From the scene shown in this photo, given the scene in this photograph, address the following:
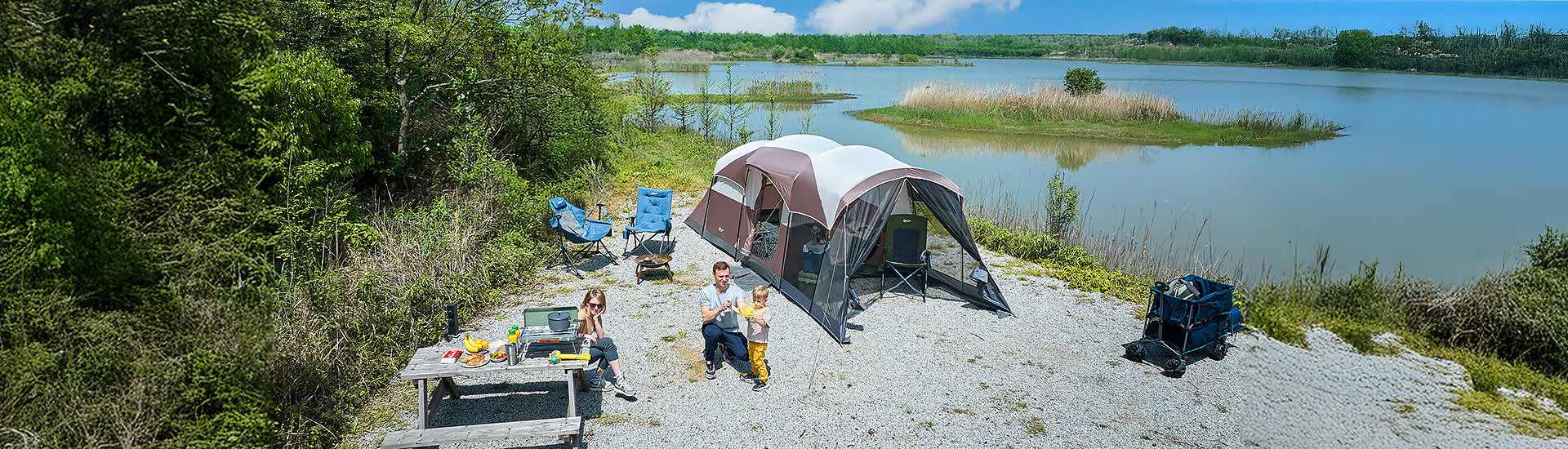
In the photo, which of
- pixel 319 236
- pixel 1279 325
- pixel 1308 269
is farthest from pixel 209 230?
pixel 1308 269

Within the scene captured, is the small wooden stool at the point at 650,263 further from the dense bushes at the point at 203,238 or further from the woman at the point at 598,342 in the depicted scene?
the woman at the point at 598,342

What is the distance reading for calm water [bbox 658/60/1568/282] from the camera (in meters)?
11.3

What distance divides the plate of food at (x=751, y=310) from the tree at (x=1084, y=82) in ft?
77.1

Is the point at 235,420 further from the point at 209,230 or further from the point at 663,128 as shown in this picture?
the point at 663,128

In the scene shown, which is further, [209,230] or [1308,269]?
[1308,269]

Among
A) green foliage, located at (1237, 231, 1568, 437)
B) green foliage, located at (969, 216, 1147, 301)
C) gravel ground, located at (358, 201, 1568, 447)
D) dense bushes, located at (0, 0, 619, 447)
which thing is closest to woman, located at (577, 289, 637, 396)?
gravel ground, located at (358, 201, 1568, 447)

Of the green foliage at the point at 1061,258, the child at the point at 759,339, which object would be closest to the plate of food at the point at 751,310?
the child at the point at 759,339

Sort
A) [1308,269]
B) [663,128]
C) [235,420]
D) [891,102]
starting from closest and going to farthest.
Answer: [235,420], [1308,269], [663,128], [891,102]

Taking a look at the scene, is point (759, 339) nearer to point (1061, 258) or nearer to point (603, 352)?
point (603, 352)

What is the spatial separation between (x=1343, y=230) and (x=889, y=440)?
1121cm

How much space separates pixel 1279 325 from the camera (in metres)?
7.00

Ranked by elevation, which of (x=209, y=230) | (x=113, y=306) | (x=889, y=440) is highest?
(x=209, y=230)

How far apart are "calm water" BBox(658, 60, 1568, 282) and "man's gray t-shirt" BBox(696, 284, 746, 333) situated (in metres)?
7.90

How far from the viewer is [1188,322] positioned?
19.9ft
